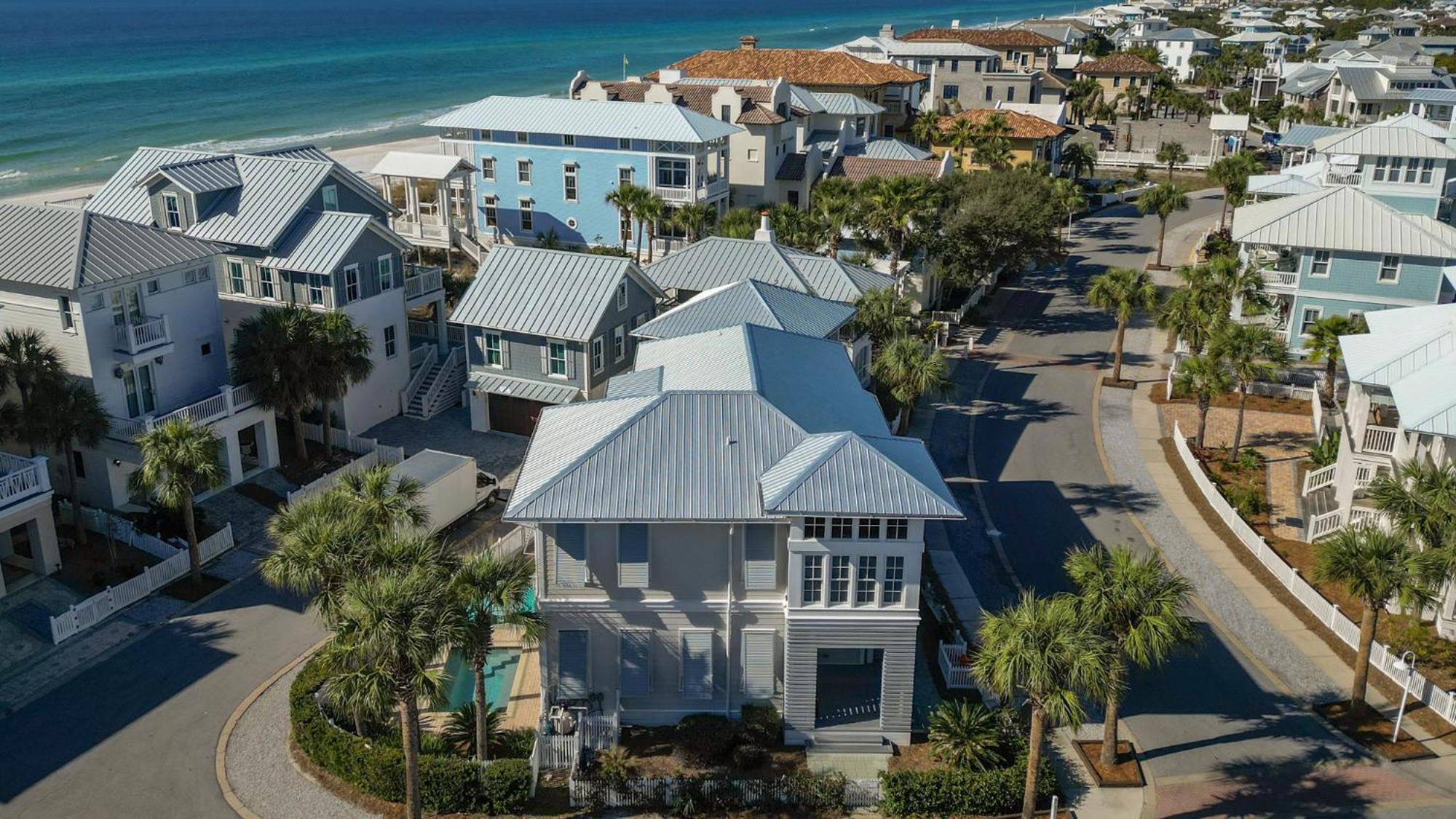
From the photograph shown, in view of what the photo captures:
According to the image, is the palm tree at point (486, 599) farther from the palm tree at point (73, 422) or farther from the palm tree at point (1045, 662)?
the palm tree at point (73, 422)

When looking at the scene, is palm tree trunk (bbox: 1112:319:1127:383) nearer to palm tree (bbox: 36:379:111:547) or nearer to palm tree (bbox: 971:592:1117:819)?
palm tree (bbox: 971:592:1117:819)

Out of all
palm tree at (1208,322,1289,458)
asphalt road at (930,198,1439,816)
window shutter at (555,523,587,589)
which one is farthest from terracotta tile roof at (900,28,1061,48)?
window shutter at (555,523,587,589)

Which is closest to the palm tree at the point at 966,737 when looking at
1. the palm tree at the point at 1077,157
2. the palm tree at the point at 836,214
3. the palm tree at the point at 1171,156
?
the palm tree at the point at 836,214

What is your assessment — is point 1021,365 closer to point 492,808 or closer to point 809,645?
point 809,645

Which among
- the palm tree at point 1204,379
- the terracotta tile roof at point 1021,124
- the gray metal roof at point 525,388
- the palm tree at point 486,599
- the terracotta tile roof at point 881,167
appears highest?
the terracotta tile roof at point 1021,124

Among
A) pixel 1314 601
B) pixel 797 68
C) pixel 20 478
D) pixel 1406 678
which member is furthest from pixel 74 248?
pixel 797 68
